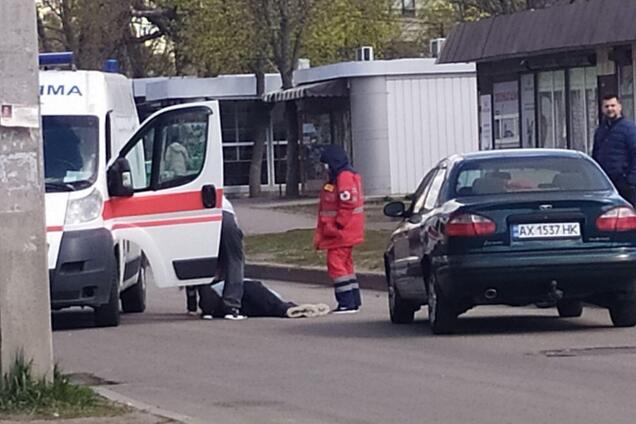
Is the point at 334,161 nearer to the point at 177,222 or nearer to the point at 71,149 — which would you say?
the point at 177,222

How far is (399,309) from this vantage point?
52.6 feet

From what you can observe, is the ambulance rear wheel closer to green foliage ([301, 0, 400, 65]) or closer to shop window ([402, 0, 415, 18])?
green foliage ([301, 0, 400, 65])

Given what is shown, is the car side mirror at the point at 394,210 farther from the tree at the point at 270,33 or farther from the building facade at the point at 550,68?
the tree at the point at 270,33

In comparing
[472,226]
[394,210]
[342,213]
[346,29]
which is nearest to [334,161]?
[342,213]

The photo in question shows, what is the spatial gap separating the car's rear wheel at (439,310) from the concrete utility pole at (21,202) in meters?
4.88

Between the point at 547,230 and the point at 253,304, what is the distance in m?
5.01

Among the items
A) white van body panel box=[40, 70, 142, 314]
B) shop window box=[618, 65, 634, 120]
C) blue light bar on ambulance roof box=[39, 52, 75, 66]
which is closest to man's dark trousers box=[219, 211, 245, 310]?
white van body panel box=[40, 70, 142, 314]

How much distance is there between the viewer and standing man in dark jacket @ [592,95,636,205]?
17.3 meters

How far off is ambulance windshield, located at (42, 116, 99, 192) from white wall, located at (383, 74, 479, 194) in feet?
85.1

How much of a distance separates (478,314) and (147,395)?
20.3ft

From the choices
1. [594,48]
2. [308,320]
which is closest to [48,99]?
[308,320]

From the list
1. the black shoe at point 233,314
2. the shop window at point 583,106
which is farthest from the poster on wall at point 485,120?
the black shoe at point 233,314

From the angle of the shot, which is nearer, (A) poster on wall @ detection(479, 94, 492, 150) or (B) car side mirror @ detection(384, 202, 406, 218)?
(B) car side mirror @ detection(384, 202, 406, 218)

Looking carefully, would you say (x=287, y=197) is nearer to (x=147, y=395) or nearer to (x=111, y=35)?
(x=111, y=35)
